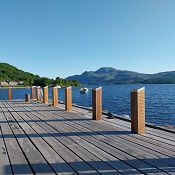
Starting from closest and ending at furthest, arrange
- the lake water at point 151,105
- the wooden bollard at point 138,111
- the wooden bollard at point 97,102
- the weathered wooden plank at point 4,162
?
the weathered wooden plank at point 4,162 → the wooden bollard at point 138,111 → the wooden bollard at point 97,102 → the lake water at point 151,105

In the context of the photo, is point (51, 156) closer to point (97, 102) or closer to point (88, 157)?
point (88, 157)

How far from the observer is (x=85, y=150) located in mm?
6441

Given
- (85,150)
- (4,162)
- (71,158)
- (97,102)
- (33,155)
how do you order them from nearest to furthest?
1. (4,162)
2. (71,158)
3. (33,155)
4. (85,150)
5. (97,102)

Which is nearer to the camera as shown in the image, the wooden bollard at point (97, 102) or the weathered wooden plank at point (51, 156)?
the weathered wooden plank at point (51, 156)

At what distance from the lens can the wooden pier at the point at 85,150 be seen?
16.8 feet

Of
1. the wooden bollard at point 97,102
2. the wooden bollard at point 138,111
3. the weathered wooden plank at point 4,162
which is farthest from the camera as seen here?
the wooden bollard at point 97,102

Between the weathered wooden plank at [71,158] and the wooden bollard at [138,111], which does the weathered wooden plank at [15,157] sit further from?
the wooden bollard at [138,111]

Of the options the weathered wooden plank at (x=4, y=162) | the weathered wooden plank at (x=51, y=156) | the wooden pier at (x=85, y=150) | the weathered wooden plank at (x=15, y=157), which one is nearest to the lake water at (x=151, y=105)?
the wooden pier at (x=85, y=150)

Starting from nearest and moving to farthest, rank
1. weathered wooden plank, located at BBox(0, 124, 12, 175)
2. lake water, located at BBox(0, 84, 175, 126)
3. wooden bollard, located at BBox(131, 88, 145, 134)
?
weathered wooden plank, located at BBox(0, 124, 12, 175) → wooden bollard, located at BBox(131, 88, 145, 134) → lake water, located at BBox(0, 84, 175, 126)

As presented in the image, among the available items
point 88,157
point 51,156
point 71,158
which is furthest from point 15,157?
point 88,157

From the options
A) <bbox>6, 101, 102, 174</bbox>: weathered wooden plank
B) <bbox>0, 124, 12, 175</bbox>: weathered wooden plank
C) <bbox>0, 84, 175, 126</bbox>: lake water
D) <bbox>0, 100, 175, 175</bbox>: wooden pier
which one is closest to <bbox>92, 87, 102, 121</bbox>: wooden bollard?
<bbox>0, 100, 175, 175</bbox>: wooden pier

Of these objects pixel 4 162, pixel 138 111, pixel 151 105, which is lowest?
pixel 151 105

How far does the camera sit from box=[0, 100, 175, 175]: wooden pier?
512 cm

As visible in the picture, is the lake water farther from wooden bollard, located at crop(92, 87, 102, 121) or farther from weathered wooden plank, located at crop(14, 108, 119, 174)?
weathered wooden plank, located at crop(14, 108, 119, 174)
